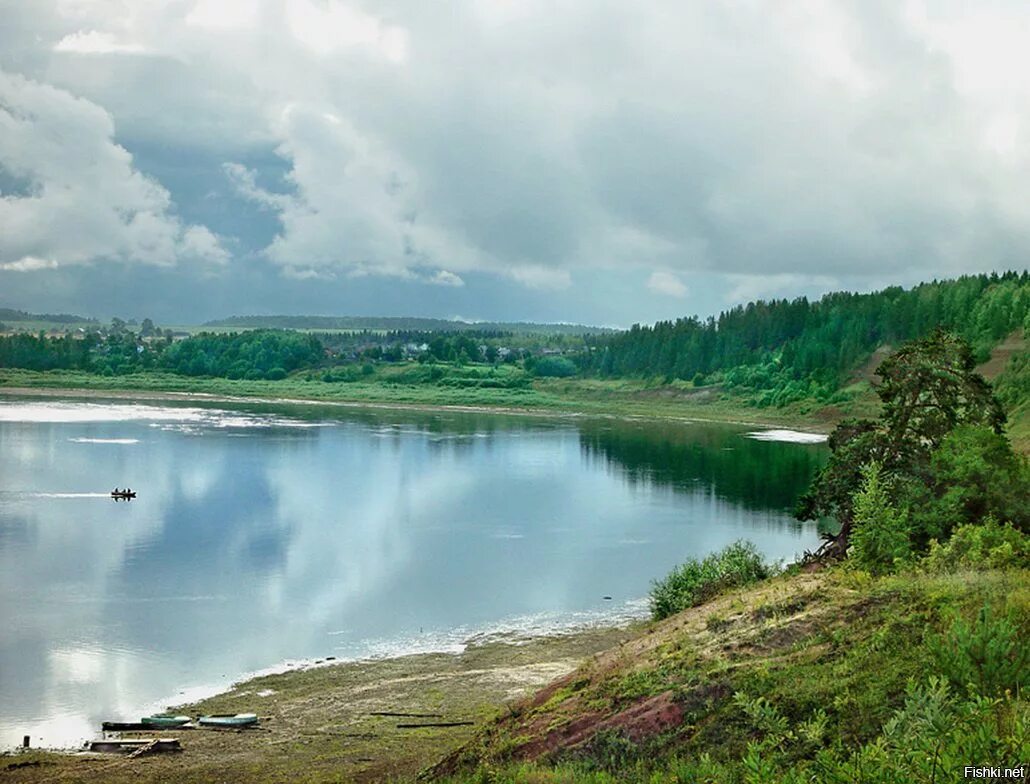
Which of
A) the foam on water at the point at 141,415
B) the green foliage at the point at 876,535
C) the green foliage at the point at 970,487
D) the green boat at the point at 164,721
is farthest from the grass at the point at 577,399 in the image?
the green boat at the point at 164,721

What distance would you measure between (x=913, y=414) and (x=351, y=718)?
19521 millimetres

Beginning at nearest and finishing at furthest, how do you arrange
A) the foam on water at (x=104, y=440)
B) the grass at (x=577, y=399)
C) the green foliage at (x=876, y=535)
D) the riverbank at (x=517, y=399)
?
the green foliage at (x=876, y=535) < the foam on water at (x=104, y=440) < the riverbank at (x=517, y=399) < the grass at (x=577, y=399)

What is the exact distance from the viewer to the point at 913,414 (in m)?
33.9

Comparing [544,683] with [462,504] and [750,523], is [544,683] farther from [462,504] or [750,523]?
[462,504]

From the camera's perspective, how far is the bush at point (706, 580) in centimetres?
3334

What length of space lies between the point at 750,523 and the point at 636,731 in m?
47.6

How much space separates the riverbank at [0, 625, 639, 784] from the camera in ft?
75.4

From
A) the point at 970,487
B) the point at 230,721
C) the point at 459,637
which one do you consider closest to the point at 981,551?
the point at 970,487

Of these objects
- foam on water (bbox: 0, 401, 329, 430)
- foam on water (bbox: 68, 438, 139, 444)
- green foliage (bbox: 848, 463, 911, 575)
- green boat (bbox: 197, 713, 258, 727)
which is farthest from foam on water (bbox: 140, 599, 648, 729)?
foam on water (bbox: 0, 401, 329, 430)

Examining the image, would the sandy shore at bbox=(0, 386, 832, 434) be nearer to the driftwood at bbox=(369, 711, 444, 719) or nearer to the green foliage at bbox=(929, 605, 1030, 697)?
the driftwood at bbox=(369, 711, 444, 719)

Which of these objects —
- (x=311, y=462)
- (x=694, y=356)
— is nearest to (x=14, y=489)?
(x=311, y=462)

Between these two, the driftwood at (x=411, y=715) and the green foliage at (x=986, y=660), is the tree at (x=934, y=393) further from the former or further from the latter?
the green foliage at (x=986, y=660)

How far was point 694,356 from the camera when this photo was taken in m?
194

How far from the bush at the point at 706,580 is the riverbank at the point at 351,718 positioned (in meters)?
1.58
